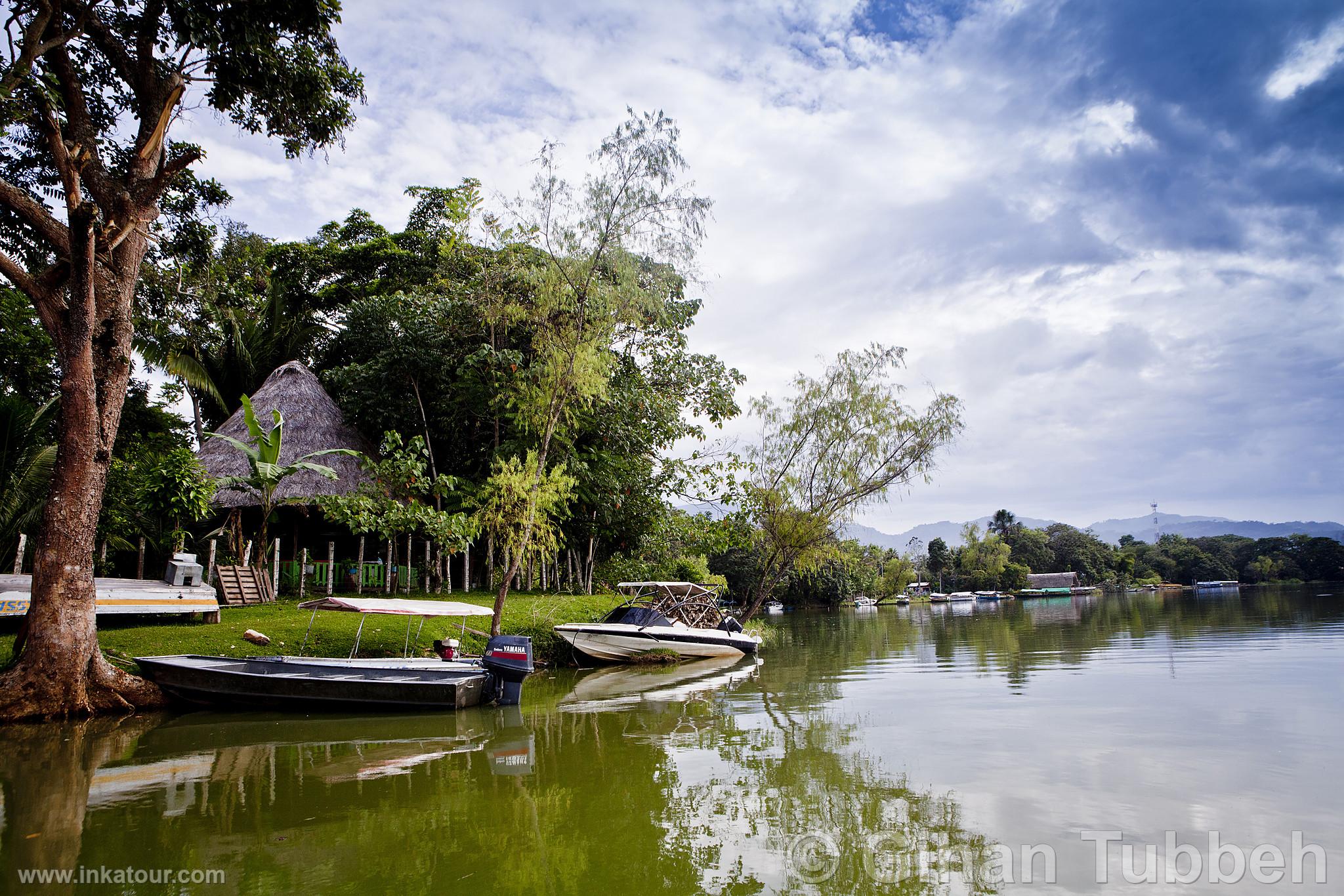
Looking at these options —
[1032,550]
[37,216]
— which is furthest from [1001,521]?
[37,216]

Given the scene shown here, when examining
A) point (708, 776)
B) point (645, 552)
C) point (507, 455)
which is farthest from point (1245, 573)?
point (708, 776)

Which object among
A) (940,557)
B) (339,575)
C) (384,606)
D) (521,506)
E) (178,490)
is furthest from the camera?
(940,557)

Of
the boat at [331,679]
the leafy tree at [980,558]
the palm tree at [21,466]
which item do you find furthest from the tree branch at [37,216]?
the leafy tree at [980,558]

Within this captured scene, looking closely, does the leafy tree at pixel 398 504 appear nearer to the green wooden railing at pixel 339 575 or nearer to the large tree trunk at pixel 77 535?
the green wooden railing at pixel 339 575

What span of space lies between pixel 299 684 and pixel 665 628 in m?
8.55

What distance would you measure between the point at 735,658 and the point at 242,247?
27135 mm

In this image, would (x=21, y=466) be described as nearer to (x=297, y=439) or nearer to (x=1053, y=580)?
(x=297, y=439)

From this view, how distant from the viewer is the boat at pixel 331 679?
10406 millimetres

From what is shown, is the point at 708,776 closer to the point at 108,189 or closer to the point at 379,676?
the point at 379,676

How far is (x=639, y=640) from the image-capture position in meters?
16.7

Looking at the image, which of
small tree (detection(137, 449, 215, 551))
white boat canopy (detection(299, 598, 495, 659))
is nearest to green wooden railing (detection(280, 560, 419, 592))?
small tree (detection(137, 449, 215, 551))

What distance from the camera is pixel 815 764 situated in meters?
7.83

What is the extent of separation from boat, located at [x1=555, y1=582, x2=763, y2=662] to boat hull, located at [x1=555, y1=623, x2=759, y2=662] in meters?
0.01

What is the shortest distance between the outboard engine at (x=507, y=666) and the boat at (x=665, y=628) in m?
4.14
